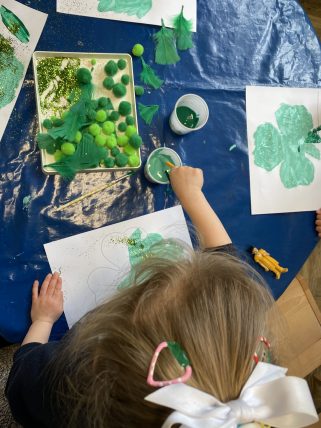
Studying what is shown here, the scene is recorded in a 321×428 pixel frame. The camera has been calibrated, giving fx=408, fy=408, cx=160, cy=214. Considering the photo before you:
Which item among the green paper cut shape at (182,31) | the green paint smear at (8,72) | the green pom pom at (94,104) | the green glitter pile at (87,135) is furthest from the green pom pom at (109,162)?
the green paper cut shape at (182,31)

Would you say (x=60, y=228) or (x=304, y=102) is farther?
(x=304, y=102)

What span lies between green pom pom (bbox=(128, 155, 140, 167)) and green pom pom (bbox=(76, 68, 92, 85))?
6.7 inches

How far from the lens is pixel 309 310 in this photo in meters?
1.19

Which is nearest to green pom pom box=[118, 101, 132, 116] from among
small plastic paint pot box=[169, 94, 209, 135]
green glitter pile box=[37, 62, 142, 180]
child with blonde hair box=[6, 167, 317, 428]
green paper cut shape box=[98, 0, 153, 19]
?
green glitter pile box=[37, 62, 142, 180]

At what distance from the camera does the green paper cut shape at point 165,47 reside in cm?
89

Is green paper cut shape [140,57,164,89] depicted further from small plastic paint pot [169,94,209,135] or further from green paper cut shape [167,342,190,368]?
green paper cut shape [167,342,190,368]

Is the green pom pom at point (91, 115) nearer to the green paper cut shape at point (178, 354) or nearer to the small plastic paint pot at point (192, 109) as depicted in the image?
the small plastic paint pot at point (192, 109)

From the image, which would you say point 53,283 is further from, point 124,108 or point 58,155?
point 124,108

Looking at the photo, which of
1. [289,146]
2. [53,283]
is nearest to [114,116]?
[53,283]

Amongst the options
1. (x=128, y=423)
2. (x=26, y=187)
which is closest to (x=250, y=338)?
(x=128, y=423)

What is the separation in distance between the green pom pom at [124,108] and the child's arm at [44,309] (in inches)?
13.8

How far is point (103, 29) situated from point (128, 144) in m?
0.25

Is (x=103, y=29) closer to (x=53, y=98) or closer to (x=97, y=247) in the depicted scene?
(x=53, y=98)

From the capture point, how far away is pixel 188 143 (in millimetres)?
899
